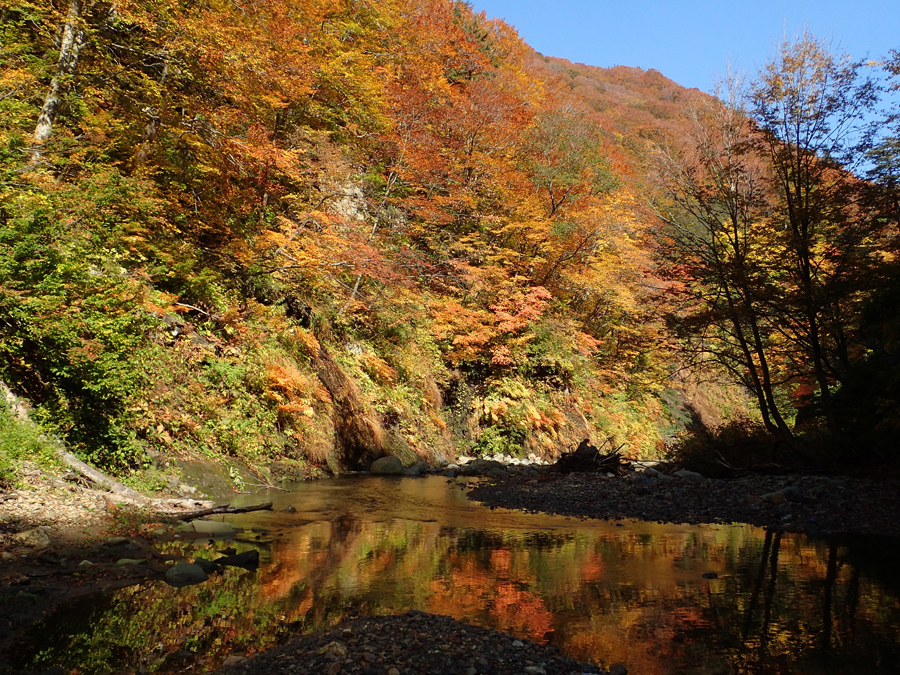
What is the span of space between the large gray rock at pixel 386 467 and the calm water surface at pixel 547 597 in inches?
194

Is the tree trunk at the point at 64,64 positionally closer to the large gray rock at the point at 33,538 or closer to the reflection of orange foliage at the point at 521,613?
the large gray rock at the point at 33,538

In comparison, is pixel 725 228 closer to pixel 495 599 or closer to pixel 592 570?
pixel 592 570

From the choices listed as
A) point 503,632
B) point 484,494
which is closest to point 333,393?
point 484,494

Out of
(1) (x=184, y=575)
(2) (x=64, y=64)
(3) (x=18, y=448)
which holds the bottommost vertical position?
(1) (x=184, y=575)

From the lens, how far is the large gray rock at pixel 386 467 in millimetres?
13320

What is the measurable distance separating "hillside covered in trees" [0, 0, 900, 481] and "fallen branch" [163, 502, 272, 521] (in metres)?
1.38

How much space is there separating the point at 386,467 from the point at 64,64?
32.2 ft

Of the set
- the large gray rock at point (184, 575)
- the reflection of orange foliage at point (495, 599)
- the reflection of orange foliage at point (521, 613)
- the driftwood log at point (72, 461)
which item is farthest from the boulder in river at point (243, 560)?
the reflection of orange foliage at point (521, 613)

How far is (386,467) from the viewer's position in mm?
13359

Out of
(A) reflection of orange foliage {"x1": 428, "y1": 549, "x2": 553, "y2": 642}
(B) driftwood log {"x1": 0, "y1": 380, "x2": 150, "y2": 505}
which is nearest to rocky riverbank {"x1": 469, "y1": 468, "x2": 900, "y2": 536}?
(A) reflection of orange foliage {"x1": 428, "y1": 549, "x2": 553, "y2": 642}

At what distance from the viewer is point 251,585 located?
16.9 feet

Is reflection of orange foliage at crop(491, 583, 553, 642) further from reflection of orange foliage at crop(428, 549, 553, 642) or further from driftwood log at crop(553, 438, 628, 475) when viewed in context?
driftwood log at crop(553, 438, 628, 475)

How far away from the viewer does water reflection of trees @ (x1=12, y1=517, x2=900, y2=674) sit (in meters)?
3.92

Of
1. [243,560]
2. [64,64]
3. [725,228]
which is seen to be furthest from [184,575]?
[725,228]
